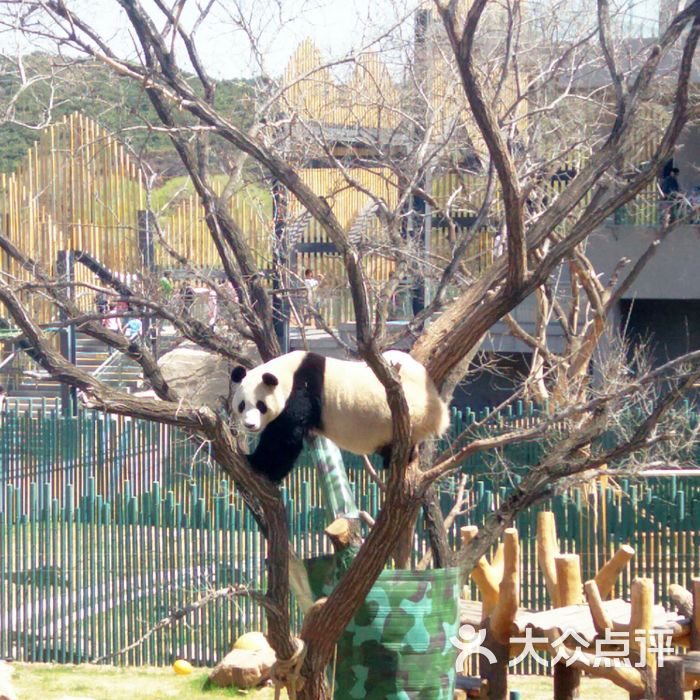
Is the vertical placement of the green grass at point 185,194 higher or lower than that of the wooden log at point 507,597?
higher

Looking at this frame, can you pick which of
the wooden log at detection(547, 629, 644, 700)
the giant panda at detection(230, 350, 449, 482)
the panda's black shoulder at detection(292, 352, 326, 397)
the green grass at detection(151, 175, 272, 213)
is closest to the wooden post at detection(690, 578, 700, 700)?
the wooden log at detection(547, 629, 644, 700)

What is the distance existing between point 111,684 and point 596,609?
173 inches

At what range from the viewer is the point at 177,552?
372 inches

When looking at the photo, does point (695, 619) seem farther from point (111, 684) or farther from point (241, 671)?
point (111, 684)

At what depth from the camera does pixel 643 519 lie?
891cm

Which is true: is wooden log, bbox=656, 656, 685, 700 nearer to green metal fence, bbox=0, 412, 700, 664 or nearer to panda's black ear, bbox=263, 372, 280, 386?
green metal fence, bbox=0, 412, 700, 664

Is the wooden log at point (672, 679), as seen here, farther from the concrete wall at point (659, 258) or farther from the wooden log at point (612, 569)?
the concrete wall at point (659, 258)

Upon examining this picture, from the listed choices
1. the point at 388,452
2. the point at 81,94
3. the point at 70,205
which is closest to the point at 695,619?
the point at 388,452

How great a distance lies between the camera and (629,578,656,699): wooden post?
6695mm

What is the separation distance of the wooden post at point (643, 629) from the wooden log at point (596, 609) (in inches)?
6.4

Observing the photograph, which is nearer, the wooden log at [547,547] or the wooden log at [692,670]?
the wooden log at [692,670]

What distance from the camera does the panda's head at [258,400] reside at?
5.19 meters

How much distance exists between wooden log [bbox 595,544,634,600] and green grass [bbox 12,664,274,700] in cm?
284

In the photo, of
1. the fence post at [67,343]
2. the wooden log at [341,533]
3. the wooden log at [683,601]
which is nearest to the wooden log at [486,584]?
the wooden log at [683,601]
